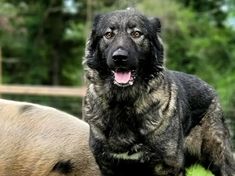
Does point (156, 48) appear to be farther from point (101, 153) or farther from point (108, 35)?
point (101, 153)

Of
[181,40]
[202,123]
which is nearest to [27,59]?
[181,40]

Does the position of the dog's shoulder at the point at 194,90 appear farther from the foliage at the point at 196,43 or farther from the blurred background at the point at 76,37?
the blurred background at the point at 76,37

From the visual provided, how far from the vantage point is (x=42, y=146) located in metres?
5.56

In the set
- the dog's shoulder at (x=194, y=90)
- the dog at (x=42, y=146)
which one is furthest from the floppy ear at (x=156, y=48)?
the dog at (x=42, y=146)

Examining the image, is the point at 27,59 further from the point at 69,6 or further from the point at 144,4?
the point at 144,4

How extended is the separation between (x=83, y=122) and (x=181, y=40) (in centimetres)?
1424

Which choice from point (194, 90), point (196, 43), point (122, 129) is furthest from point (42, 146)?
point (196, 43)

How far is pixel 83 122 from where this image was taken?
5.88 m

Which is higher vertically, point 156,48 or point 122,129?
point 156,48

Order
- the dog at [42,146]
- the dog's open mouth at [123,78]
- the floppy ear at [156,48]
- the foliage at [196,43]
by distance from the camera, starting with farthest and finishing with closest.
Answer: the foliage at [196,43] → the dog at [42,146] → the floppy ear at [156,48] → the dog's open mouth at [123,78]

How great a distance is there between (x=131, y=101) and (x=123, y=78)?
274mm

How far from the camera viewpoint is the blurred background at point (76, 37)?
18.2m

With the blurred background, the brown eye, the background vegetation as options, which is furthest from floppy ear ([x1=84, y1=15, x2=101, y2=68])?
the background vegetation

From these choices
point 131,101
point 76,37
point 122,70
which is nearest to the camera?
point 122,70
